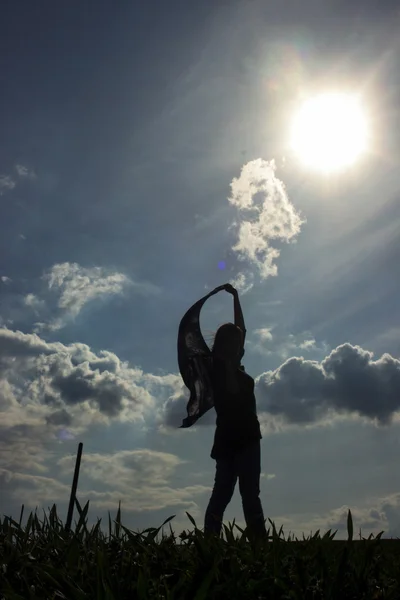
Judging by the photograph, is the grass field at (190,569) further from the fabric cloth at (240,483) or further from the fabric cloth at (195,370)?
the fabric cloth at (195,370)

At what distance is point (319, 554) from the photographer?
2.61 m

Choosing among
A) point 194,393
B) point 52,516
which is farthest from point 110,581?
point 194,393

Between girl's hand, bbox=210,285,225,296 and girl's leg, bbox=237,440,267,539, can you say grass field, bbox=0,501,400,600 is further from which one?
girl's hand, bbox=210,285,225,296

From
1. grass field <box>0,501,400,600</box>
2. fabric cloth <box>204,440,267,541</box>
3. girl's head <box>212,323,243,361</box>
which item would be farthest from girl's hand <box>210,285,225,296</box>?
grass field <box>0,501,400,600</box>

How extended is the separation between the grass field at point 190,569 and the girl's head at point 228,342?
10.9 feet

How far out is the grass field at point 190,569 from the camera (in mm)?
2266

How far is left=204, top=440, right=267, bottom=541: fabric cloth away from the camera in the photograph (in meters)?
5.88

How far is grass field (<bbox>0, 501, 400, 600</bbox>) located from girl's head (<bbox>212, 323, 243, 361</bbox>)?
3310 mm

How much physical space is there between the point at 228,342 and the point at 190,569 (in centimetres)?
414

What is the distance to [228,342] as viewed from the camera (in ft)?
22.1

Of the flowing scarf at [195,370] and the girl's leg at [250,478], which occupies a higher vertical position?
the flowing scarf at [195,370]

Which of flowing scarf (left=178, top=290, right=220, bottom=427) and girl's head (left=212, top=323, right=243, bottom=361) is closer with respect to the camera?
girl's head (left=212, top=323, right=243, bottom=361)

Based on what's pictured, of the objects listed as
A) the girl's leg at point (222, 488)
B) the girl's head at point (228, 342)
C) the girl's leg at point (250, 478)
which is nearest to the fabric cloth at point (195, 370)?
the girl's head at point (228, 342)

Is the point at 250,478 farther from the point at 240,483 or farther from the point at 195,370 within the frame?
the point at 195,370
